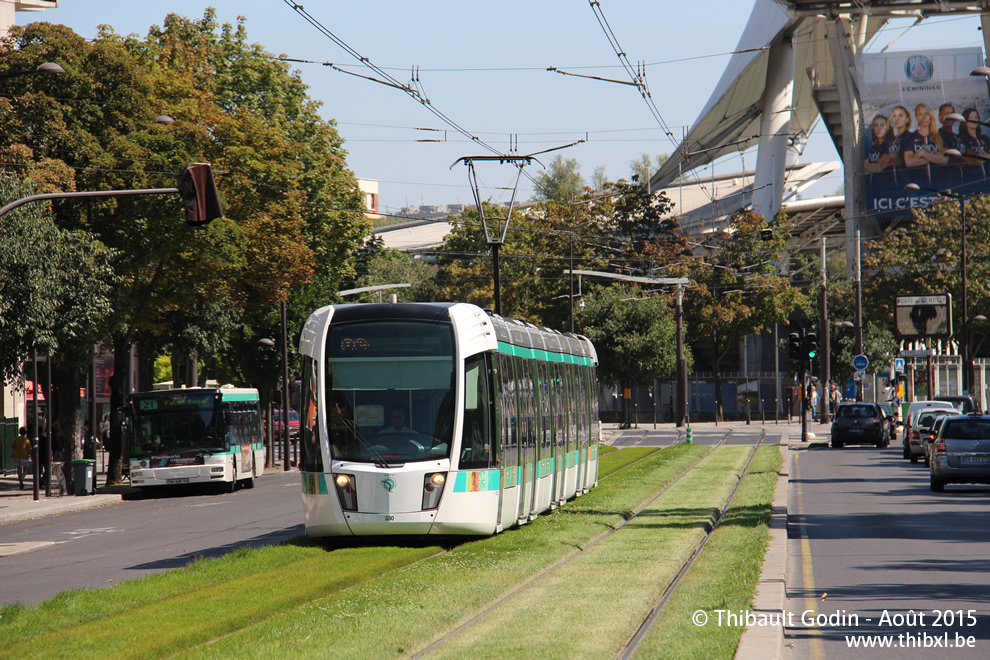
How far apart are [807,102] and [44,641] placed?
297ft

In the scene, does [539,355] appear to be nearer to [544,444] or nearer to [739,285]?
[544,444]

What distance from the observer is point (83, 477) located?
31.9 meters

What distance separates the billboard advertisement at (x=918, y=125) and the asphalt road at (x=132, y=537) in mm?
56570

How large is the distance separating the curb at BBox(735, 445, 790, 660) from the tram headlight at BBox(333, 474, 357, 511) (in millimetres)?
4929

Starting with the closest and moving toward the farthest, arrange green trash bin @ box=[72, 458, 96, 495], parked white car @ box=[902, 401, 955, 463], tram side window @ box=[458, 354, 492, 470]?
tram side window @ box=[458, 354, 492, 470]
green trash bin @ box=[72, 458, 96, 495]
parked white car @ box=[902, 401, 955, 463]

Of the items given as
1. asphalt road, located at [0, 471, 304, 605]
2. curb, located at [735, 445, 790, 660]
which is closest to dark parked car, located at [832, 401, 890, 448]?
asphalt road, located at [0, 471, 304, 605]

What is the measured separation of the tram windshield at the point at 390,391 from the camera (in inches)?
597

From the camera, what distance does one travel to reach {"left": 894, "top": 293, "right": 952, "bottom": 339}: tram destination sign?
53.2 meters

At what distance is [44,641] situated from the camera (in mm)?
9281

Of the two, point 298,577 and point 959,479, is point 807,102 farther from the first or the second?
point 298,577

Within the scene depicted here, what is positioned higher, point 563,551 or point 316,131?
point 316,131

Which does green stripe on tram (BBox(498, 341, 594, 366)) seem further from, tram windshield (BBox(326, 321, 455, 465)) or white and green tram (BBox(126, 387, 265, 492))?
white and green tram (BBox(126, 387, 265, 492))

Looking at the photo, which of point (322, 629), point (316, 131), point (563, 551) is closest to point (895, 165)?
point (316, 131)

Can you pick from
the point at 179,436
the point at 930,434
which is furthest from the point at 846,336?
the point at 179,436
